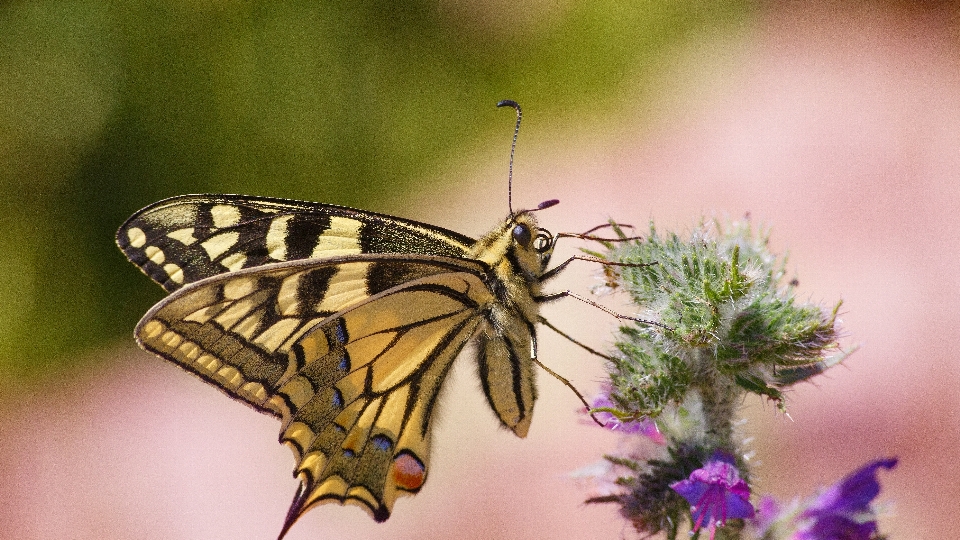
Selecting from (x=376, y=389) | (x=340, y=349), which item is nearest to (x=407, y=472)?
(x=376, y=389)

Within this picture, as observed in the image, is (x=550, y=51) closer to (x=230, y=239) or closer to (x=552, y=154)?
(x=552, y=154)

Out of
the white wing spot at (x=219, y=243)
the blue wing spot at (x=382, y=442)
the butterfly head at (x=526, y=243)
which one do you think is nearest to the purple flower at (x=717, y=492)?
the butterfly head at (x=526, y=243)

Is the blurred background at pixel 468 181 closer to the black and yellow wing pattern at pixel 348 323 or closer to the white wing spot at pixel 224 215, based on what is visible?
the black and yellow wing pattern at pixel 348 323

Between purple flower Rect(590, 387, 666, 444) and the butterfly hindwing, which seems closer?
purple flower Rect(590, 387, 666, 444)

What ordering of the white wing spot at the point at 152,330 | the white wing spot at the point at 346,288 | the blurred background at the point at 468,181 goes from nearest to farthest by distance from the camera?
the white wing spot at the point at 152,330, the white wing spot at the point at 346,288, the blurred background at the point at 468,181

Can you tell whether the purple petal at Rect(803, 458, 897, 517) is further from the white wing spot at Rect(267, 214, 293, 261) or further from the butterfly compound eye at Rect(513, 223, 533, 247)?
the white wing spot at Rect(267, 214, 293, 261)

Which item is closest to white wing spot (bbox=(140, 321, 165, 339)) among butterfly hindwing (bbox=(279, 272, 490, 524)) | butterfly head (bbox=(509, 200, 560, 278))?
butterfly hindwing (bbox=(279, 272, 490, 524))
